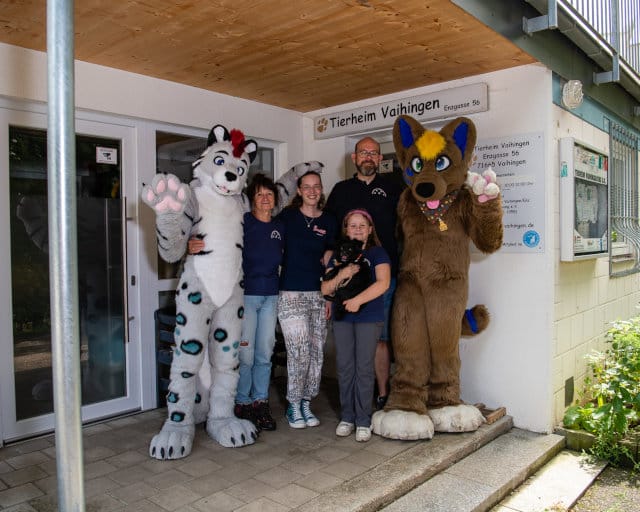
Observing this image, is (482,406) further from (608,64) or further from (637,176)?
(637,176)

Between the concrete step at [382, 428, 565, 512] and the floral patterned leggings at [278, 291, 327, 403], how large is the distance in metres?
1.17

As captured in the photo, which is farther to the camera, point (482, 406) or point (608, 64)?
point (608, 64)

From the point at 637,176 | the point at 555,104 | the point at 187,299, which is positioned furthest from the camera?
the point at 637,176

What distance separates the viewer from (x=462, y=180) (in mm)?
4027

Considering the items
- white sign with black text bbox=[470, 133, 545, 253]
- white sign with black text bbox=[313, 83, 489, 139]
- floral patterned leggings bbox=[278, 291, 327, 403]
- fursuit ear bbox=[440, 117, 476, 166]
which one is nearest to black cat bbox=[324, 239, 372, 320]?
floral patterned leggings bbox=[278, 291, 327, 403]

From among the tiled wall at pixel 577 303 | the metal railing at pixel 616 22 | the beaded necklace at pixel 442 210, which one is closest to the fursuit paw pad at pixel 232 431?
the beaded necklace at pixel 442 210

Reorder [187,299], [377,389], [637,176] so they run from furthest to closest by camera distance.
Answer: [637,176]
[377,389]
[187,299]

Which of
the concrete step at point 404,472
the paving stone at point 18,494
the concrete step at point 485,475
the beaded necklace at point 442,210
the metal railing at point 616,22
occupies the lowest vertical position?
the concrete step at point 485,475

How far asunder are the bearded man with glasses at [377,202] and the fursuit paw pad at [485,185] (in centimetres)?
76

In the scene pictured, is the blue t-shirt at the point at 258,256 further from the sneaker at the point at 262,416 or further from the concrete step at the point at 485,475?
the concrete step at the point at 485,475

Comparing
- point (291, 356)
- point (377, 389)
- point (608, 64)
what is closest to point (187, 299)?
point (291, 356)

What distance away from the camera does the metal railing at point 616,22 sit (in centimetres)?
459

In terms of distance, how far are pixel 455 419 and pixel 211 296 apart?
1.90 m

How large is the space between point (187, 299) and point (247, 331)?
56cm
